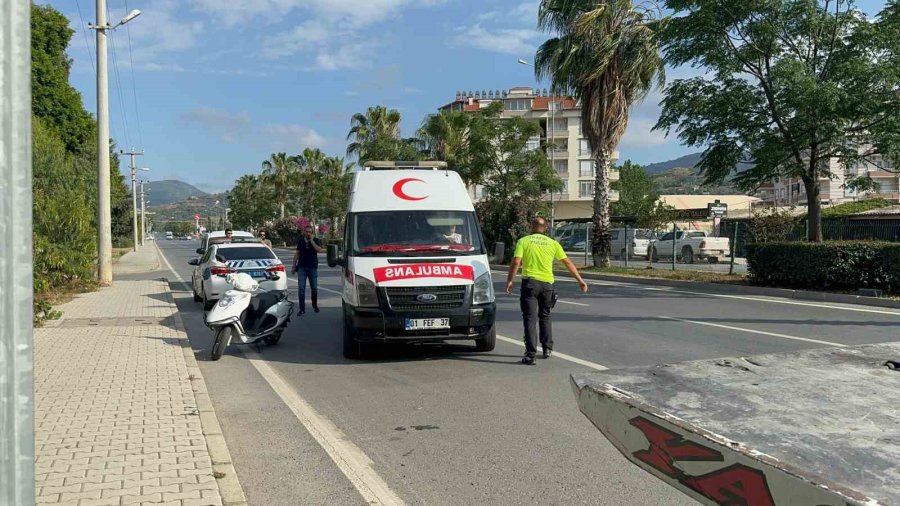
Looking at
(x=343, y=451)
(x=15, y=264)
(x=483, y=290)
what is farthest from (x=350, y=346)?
(x=15, y=264)

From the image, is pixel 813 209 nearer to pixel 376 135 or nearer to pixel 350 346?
pixel 350 346

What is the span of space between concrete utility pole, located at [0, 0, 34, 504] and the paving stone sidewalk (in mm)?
2456

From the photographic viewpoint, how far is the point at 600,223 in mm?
29531

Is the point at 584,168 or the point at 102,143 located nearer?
the point at 102,143

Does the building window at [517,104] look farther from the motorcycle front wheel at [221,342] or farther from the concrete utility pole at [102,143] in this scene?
the motorcycle front wheel at [221,342]

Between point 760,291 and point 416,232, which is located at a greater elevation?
point 416,232

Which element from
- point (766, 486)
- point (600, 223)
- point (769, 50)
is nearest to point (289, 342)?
point (766, 486)

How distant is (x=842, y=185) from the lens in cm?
2083

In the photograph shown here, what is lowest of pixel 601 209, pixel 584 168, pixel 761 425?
pixel 761 425

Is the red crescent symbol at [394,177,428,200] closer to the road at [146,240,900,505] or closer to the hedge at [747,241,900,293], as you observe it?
the road at [146,240,900,505]

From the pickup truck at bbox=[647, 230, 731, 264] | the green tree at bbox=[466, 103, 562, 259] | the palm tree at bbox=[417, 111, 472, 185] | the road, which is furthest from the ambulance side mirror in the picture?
the palm tree at bbox=[417, 111, 472, 185]

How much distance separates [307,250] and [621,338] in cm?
685

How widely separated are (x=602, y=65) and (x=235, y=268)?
1656 cm

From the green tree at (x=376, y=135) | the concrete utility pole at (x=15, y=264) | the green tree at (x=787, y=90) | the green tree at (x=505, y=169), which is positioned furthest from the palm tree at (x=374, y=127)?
the concrete utility pole at (x=15, y=264)
